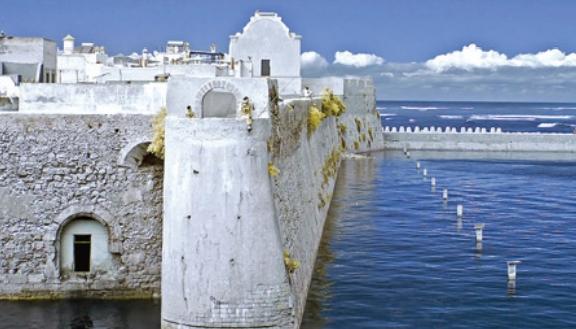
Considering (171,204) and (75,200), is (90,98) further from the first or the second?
(171,204)

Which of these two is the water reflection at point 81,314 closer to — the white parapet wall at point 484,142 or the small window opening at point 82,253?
the small window opening at point 82,253

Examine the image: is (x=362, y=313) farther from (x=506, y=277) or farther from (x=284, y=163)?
(x=506, y=277)

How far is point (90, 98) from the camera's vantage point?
23344mm

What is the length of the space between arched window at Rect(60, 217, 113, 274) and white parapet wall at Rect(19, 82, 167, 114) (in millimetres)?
3209

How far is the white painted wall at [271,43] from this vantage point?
60.3 metres

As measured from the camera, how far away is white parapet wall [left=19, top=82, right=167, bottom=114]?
2292cm

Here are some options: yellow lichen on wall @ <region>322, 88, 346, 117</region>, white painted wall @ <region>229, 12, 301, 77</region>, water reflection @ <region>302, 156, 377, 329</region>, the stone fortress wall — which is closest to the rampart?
the stone fortress wall

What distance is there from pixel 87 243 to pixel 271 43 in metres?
40.2

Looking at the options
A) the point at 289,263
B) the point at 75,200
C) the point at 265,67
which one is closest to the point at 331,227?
the point at 75,200

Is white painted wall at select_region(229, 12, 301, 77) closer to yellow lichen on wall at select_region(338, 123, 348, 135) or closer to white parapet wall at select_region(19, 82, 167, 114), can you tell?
yellow lichen on wall at select_region(338, 123, 348, 135)

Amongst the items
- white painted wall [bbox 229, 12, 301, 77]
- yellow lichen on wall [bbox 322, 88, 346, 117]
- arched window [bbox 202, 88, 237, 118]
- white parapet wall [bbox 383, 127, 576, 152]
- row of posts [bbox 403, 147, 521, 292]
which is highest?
white painted wall [bbox 229, 12, 301, 77]

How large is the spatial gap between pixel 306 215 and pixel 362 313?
4777 millimetres

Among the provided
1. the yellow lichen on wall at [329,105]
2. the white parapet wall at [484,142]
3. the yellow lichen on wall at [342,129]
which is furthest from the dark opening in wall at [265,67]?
the white parapet wall at [484,142]

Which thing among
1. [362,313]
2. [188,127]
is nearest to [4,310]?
[188,127]
